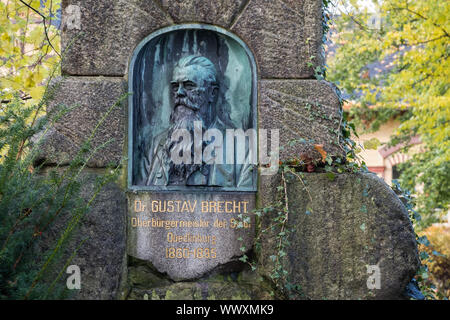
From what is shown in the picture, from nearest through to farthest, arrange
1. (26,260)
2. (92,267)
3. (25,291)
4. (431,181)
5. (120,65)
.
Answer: (25,291)
(26,260)
(92,267)
(120,65)
(431,181)

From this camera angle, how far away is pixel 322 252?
11.6 feet

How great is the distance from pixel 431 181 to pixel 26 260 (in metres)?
8.65

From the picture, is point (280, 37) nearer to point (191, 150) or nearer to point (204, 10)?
point (204, 10)

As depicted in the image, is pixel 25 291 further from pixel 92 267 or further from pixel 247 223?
pixel 247 223

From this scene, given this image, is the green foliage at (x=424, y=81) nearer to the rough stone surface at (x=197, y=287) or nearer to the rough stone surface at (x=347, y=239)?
the rough stone surface at (x=347, y=239)

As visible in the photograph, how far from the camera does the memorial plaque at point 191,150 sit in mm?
3660

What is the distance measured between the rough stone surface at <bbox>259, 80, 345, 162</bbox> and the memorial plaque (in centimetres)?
13

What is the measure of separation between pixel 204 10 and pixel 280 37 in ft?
1.86

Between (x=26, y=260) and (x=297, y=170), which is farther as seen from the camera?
(x=297, y=170)

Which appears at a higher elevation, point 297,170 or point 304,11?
point 304,11

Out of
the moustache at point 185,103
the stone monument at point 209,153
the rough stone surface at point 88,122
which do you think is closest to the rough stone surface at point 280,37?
the stone monument at point 209,153

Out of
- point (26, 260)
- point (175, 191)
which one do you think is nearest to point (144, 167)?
point (175, 191)

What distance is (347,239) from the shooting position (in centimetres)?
355

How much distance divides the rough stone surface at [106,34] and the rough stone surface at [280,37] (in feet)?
2.18
